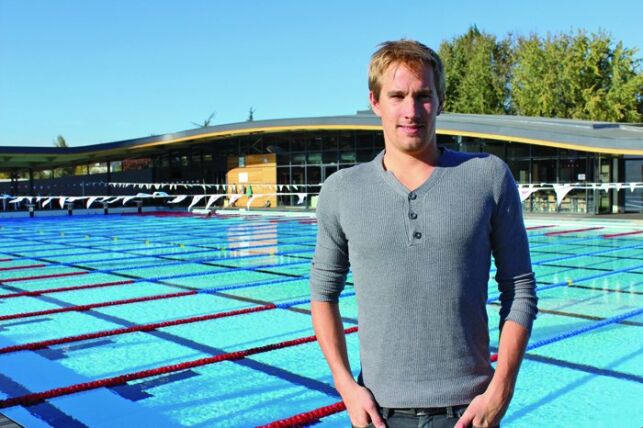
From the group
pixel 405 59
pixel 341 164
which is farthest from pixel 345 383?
pixel 341 164

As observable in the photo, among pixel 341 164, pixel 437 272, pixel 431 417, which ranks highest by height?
pixel 341 164

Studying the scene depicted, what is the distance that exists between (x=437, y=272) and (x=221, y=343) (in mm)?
4966

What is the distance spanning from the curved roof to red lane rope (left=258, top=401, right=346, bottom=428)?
59.8ft

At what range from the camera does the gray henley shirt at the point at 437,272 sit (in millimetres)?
1757

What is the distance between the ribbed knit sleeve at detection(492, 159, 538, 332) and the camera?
1791 millimetres

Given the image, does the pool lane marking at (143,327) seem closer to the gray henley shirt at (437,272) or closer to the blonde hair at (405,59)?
the gray henley shirt at (437,272)

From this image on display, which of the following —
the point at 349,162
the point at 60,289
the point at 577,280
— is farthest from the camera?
the point at 349,162

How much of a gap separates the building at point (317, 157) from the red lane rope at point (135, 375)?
1633 centimetres

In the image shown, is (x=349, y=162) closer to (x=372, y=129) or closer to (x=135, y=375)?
(x=372, y=129)

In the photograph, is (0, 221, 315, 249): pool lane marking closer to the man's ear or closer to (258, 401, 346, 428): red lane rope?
(258, 401, 346, 428): red lane rope

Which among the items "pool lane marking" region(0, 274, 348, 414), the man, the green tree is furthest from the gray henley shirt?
the green tree

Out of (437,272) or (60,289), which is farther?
(60,289)

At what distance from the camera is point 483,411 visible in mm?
1718

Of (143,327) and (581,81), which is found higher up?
(581,81)
